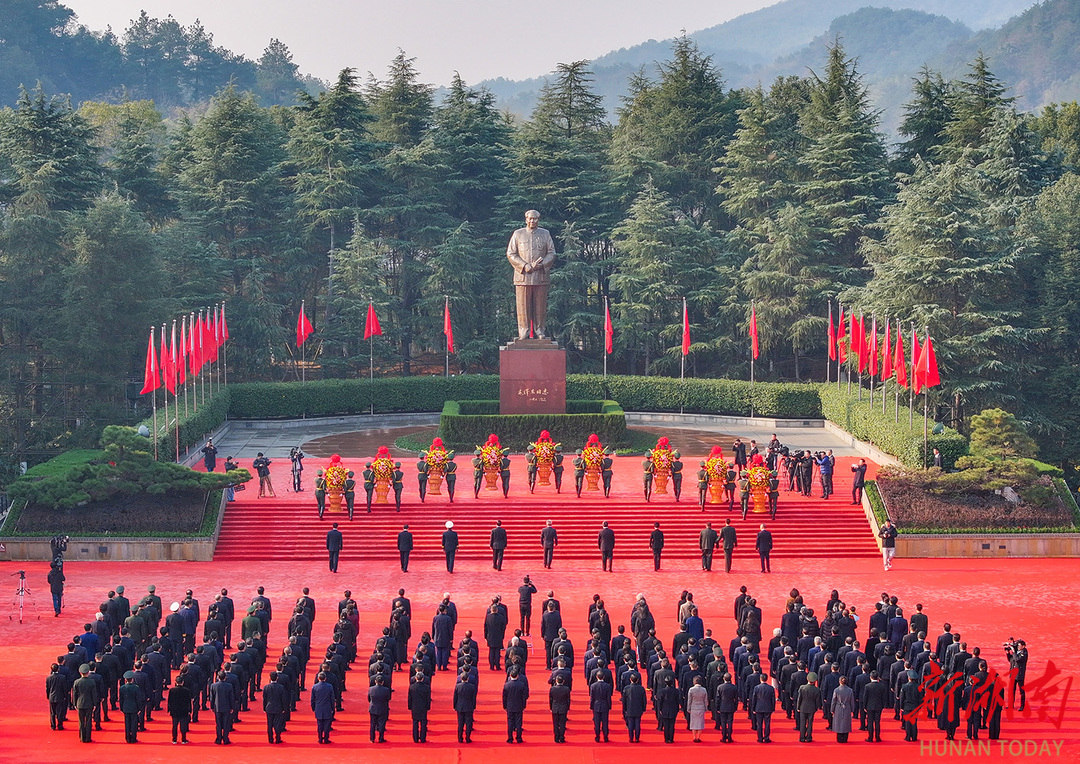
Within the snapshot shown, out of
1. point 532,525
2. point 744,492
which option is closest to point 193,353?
point 532,525

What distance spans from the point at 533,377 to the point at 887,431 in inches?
433

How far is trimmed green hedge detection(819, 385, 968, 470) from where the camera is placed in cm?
3325

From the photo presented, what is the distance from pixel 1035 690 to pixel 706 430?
27473mm

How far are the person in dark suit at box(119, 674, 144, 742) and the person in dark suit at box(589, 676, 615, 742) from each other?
594 centimetres

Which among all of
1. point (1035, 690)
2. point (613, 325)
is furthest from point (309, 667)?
point (613, 325)

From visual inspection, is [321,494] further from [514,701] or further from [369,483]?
[514,701]

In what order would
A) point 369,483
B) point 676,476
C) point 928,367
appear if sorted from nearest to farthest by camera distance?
point 369,483 < point 676,476 < point 928,367

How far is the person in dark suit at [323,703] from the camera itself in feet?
55.3

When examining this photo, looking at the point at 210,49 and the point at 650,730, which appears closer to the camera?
the point at 650,730

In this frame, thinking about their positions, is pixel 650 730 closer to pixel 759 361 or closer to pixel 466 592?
pixel 466 592

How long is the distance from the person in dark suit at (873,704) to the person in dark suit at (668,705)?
2458mm

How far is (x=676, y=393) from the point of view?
48938mm

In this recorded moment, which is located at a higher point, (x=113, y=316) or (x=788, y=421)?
(x=113, y=316)

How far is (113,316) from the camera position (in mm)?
42688
